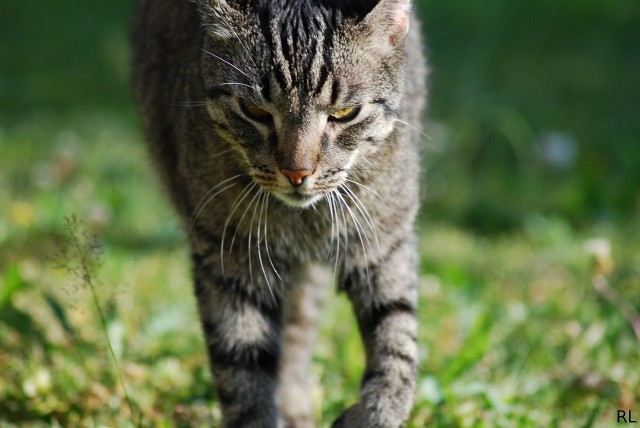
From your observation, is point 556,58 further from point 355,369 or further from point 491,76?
point 355,369

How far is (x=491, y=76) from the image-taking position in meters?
5.96

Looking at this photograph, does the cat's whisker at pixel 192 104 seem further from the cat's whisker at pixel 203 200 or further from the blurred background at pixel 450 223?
the blurred background at pixel 450 223

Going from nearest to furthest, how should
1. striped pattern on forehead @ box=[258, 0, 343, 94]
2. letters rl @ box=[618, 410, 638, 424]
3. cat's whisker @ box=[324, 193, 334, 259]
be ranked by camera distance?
striped pattern on forehead @ box=[258, 0, 343, 94]
cat's whisker @ box=[324, 193, 334, 259]
letters rl @ box=[618, 410, 638, 424]

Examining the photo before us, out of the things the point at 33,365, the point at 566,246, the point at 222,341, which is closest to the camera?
the point at 222,341

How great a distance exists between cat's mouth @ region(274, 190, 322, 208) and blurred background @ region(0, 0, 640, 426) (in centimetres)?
49

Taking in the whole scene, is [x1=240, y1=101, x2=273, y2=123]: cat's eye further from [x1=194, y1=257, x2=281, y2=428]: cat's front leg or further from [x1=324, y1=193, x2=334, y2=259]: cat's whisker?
[x1=194, y1=257, x2=281, y2=428]: cat's front leg

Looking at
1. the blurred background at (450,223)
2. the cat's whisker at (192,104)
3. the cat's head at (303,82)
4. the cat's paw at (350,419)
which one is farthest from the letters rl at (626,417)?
the cat's whisker at (192,104)

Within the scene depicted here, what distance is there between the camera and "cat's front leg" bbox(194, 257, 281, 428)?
2.42 m

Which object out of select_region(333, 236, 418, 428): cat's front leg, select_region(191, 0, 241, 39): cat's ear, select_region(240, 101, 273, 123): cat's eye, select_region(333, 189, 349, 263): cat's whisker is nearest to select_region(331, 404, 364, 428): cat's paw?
select_region(333, 236, 418, 428): cat's front leg

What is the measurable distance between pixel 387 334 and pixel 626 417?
822 mm

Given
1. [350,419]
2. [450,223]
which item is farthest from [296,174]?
[450,223]

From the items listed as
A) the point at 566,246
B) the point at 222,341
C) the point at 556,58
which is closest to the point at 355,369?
the point at 222,341

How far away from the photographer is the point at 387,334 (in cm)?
244

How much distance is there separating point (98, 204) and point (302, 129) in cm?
216
